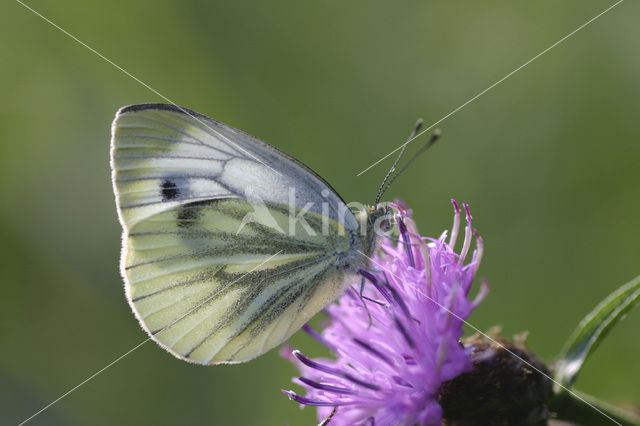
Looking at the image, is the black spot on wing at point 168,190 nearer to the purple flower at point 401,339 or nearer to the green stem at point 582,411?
the purple flower at point 401,339

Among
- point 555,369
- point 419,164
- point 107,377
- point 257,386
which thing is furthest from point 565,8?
point 107,377

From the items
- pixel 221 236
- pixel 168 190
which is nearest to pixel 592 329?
pixel 221 236

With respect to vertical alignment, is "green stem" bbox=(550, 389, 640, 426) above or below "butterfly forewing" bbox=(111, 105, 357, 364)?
below

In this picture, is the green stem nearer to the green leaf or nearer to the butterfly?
the green leaf

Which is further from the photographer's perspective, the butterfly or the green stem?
the butterfly

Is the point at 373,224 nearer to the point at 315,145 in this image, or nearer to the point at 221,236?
the point at 221,236

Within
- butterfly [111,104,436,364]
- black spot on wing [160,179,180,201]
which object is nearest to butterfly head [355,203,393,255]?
butterfly [111,104,436,364]

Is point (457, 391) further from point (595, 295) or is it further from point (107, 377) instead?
point (107, 377)
